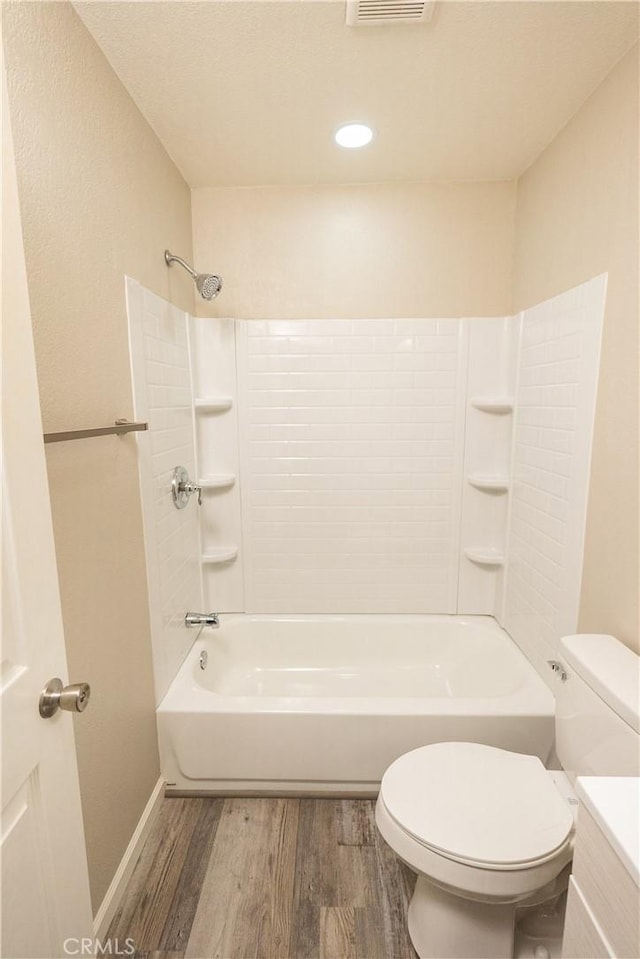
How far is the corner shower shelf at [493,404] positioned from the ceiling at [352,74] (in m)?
0.93

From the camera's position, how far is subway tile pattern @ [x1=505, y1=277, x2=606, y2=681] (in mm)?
1465

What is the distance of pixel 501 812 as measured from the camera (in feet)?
3.77

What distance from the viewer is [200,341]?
2131 millimetres

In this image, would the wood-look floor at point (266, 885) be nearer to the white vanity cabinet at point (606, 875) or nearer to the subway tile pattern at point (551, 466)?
the white vanity cabinet at point (606, 875)

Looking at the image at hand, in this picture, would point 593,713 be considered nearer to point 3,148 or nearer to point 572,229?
point 572,229

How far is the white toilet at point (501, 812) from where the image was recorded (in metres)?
1.04

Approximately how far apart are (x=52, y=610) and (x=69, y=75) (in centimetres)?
123

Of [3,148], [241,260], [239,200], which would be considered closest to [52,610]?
[3,148]

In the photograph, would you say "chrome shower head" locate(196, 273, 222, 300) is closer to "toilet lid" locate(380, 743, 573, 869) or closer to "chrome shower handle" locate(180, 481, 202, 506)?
"chrome shower handle" locate(180, 481, 202, 506)

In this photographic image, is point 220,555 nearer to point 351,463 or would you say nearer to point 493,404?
point 351,463

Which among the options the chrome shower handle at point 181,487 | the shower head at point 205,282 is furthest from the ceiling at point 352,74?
the chrome shower handle at point 181,487

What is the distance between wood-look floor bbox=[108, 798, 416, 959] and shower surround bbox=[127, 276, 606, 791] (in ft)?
1.42

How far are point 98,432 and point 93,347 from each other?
25 cm

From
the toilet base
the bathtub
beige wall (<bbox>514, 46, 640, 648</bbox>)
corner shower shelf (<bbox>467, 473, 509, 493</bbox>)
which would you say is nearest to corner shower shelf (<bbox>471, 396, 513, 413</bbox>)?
corner shower shelf (<bbox>467, 473, 509, 493</bbox>)
